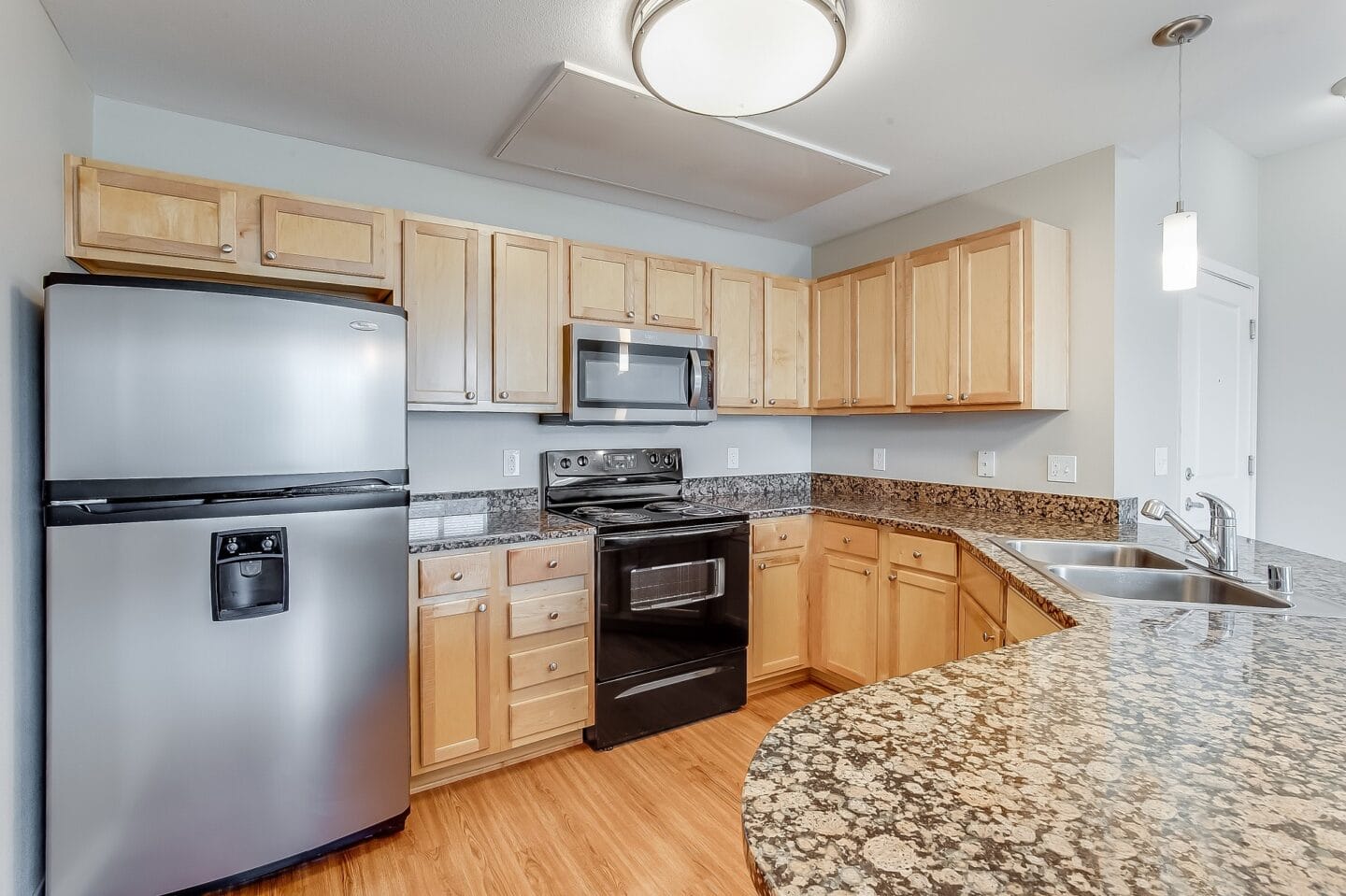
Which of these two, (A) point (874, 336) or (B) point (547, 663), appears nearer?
(B) point (547, 663)

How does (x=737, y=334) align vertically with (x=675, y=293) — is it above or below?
below

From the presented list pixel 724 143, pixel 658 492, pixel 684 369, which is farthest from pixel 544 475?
pixel 724 143

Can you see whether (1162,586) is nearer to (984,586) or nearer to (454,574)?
(984,586)

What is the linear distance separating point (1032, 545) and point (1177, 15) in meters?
1.63

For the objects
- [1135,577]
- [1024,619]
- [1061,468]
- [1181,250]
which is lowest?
[1024,619]

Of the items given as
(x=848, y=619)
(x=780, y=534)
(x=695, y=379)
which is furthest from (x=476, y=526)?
(x=848, y=619)

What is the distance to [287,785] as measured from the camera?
72.1 inches

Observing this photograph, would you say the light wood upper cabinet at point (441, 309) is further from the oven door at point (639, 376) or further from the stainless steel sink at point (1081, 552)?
the stainless steel sink at point (1081, 552)

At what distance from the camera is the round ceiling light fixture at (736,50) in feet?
4.90

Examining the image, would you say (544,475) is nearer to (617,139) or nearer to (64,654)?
(617,139)

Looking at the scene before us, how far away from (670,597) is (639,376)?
1001 mm

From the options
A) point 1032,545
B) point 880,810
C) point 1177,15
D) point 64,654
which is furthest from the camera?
point 1032,545

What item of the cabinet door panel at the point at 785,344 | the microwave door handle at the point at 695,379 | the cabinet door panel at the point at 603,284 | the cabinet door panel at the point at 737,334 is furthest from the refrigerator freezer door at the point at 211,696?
the cabinet door panel at the point at 785,344

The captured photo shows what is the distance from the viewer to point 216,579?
172 cm
